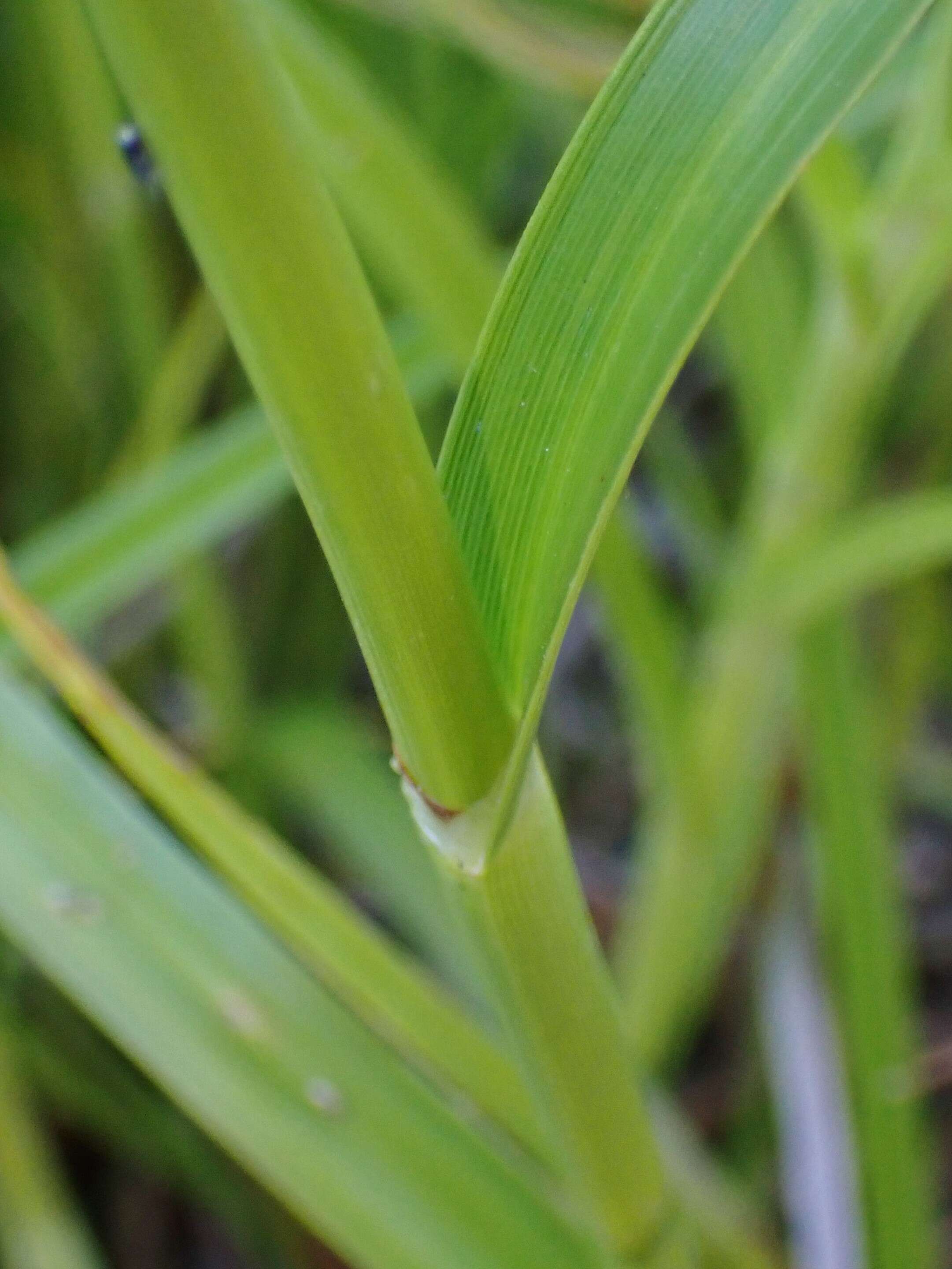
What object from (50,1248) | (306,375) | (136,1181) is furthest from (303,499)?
(136,1181)

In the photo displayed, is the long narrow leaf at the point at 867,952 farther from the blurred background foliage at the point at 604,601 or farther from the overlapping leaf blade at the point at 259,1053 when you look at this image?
the overlapping leaf blade at the point at 259,1053

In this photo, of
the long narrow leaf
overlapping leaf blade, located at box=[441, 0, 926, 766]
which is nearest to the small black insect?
overlapping leaf blade, located at box=[441, 0, 926, 766]

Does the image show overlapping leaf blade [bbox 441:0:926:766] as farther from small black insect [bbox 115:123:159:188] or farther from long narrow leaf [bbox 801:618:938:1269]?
long narrow leaf [bbox 801:618:938:1269]

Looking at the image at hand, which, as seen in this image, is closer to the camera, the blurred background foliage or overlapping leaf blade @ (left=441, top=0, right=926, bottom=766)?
overlapping leaf blade @ (left=441, top=0, right=926, bottom=766)

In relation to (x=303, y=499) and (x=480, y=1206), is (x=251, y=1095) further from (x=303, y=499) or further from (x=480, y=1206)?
(x=303, y=499)

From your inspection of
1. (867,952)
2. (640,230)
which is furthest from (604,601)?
(640,230)

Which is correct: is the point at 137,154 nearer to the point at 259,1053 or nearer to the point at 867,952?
the point at 259,1053

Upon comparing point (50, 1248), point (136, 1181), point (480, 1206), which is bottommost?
point (136, 1181)

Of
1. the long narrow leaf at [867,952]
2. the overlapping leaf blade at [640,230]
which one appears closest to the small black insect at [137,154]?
the overlapping leaf blade at [640,230]
